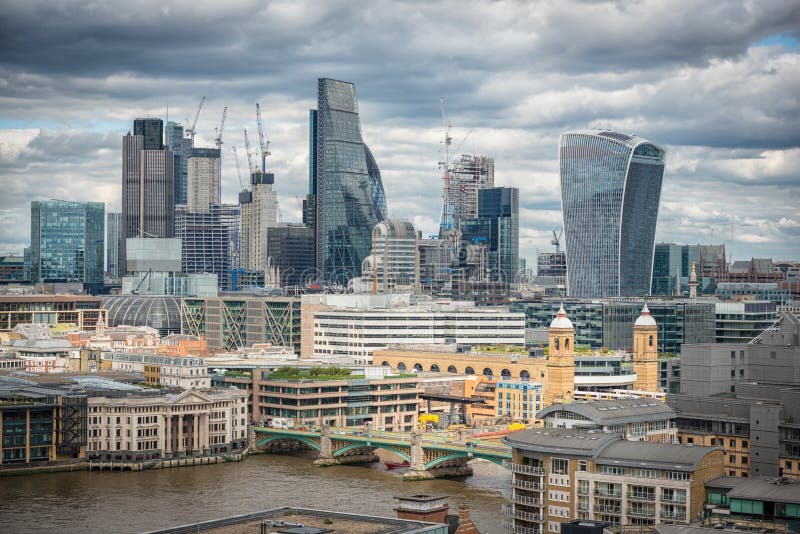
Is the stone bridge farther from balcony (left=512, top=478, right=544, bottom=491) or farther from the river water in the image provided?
balcony (left=512, top=478, right=544, bottom=491)

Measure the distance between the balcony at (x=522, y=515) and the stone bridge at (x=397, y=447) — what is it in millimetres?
21142

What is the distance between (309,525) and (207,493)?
4133cm

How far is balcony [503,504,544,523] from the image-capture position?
3324 inches

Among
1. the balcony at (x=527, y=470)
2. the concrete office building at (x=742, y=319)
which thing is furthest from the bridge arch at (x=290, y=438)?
the concrete office building at (x=742, y=319)

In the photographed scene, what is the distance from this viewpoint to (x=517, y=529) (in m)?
85.6

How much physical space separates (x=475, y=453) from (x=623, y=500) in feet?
104

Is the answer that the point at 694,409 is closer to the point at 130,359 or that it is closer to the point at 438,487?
the point at 438,487

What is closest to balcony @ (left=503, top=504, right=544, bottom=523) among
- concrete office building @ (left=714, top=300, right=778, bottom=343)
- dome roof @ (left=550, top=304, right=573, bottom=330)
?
dome roof @ (left=550, top=304, right=573, bottom=330)

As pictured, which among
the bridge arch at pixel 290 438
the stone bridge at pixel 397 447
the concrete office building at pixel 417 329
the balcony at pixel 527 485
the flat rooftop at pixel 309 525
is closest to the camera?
the flat rooftop at pixel 309 525

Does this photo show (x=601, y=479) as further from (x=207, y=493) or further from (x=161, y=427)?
(x=161, y=427)

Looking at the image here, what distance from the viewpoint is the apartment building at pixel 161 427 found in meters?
124

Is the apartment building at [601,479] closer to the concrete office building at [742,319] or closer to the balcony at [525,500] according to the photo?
the balcony at [525,500]

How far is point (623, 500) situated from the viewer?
265ft

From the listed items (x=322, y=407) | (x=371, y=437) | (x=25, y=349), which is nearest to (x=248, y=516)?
(x=371, y=437)
